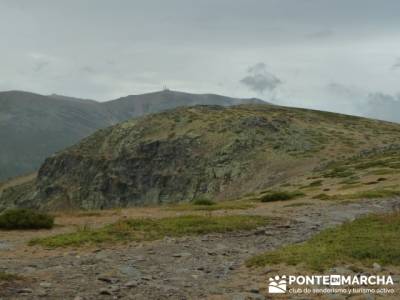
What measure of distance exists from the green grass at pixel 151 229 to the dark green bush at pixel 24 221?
2526 mm

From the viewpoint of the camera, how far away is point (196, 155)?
91938 millimetres

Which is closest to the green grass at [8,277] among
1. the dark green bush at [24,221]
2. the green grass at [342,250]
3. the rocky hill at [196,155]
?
the green grass at [342,250]

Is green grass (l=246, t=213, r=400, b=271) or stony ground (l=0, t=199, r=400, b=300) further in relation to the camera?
green grass (l=246, t=213, r=400, b=271)

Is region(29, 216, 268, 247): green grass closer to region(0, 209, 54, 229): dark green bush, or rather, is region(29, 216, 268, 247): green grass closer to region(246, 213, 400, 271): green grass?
region(0, 209, 54, 229): dark green bush

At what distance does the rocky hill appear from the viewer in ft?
257

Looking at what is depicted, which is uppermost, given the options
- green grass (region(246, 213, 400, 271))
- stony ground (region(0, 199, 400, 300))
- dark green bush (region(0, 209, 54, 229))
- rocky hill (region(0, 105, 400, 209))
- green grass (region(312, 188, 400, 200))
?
rocky hill (region(0, 105, 400, 209))

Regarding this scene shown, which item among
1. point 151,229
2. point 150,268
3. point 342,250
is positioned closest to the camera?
point 150,268

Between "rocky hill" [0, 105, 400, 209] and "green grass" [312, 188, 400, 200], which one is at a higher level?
"rocky hill" [0, 105, 400, 209]

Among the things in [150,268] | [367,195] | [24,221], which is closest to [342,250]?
[150,268]

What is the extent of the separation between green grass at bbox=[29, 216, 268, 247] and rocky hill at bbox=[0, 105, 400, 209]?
41.9 meters

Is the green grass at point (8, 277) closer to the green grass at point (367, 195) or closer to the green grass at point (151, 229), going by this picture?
the green grass at point (151, 229)

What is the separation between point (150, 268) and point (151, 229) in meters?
6.71

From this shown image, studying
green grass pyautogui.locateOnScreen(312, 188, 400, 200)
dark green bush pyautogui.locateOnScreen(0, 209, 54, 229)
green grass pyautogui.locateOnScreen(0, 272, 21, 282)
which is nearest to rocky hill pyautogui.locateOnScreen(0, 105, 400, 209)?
green grass pyautogui.locateOnScreen(312, 188, 400, 200)

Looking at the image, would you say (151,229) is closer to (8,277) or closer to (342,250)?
(342,250)
